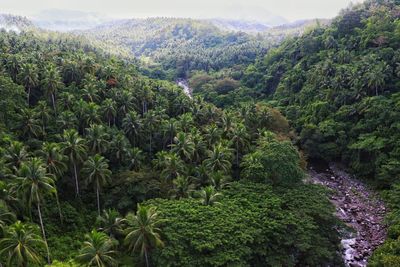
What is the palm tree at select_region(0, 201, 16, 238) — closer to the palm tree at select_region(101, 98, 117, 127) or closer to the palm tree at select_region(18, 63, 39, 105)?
the palm tree at select_region(101, 98, 117, 127)

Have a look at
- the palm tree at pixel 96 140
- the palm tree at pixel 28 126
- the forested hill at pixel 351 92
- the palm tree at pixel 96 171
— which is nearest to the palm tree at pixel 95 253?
the palm tree at pixel 96 171

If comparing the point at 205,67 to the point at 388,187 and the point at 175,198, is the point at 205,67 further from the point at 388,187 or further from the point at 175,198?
the point at 175,198

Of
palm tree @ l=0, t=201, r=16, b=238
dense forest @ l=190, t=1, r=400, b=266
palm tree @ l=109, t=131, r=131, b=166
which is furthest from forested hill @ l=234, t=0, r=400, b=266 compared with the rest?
palm tree @ l=0, t=201, r=16, b=238

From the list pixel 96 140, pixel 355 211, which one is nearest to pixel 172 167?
pixel 96 140

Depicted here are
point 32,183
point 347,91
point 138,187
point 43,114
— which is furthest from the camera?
point 347,91

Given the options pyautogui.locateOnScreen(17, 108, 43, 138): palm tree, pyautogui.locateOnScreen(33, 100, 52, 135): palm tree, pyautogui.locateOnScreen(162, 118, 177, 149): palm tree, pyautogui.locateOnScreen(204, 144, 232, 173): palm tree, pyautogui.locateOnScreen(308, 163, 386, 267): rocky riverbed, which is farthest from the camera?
pyautogui.locateOnScreen(162, 118, 177, 149): palm tree

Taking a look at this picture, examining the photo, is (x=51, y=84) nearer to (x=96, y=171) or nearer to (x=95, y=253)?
(x=96, y=171)

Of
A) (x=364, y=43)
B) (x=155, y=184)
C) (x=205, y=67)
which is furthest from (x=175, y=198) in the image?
(x=205, y=67)

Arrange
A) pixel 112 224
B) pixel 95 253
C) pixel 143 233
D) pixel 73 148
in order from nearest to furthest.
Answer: pixel 95 253 < pixel 143 233 < pixel 112 224 < pixel 73 148
